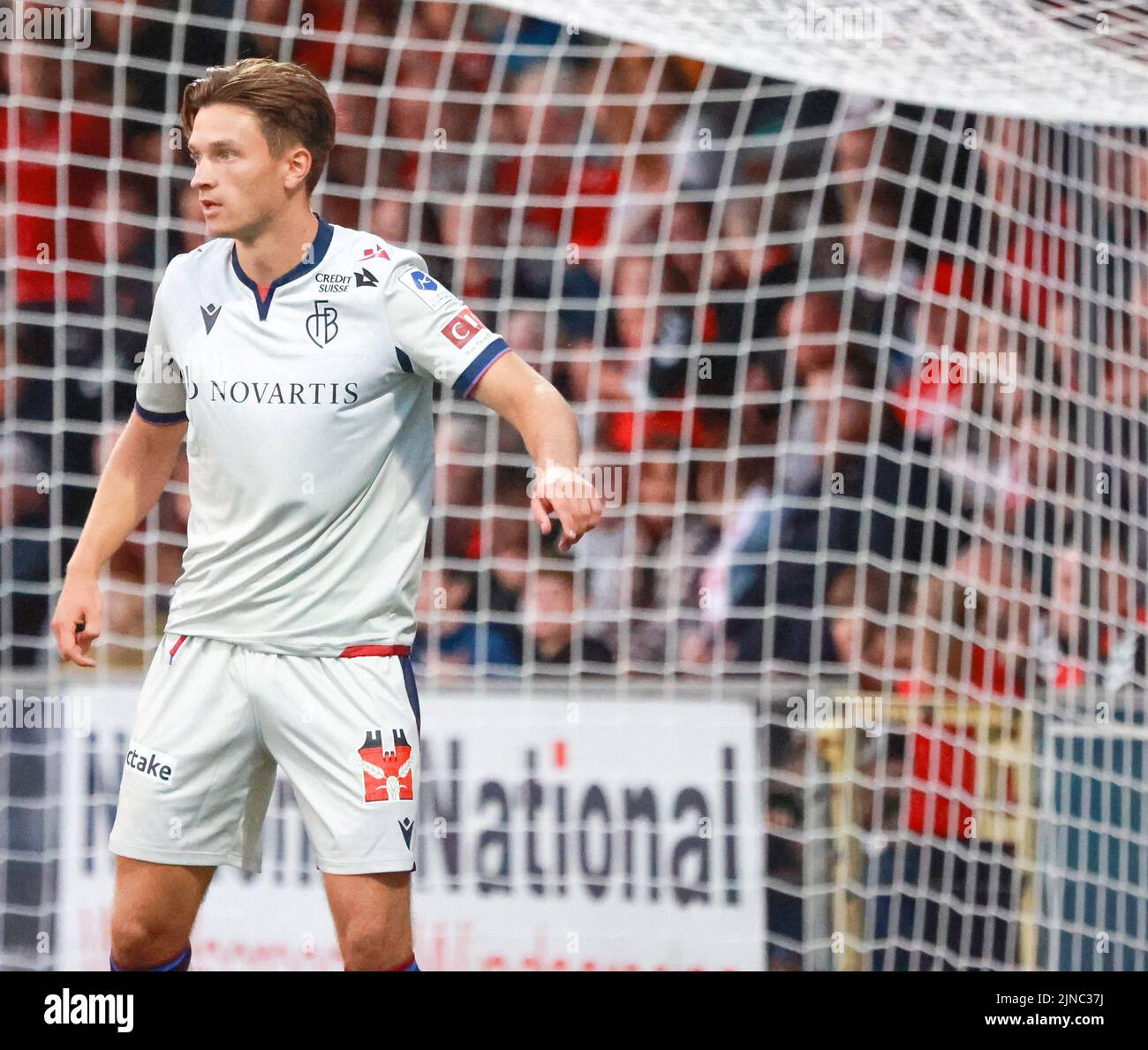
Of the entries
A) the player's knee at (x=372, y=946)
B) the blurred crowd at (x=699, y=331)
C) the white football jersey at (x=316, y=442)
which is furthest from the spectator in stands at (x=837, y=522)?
the player's knee at (x=372, y=946)

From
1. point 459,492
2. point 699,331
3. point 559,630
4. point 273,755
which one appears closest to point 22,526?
point 459,492

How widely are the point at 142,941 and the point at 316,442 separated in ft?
2.43

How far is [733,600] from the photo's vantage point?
4.27 meters

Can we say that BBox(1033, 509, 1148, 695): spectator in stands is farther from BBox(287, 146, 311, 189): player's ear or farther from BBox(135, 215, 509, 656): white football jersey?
BBox(287, 146, 311, 189): player's ear

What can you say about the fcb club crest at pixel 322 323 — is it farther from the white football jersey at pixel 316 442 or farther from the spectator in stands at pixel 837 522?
the spectator in stands at pixel 837 522

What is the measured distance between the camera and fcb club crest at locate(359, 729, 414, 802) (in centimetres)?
229

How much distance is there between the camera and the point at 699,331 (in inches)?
172

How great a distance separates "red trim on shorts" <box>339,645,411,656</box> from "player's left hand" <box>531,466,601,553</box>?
0.43 meters

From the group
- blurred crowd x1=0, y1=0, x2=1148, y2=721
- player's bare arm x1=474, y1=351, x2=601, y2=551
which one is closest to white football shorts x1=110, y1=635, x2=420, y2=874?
player's bare arm x1=474, y1=351, x2=601, y2=551

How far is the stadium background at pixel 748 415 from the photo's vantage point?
389cm

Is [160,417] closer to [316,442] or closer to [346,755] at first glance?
[316,442]

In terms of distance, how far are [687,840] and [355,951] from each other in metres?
1.72
